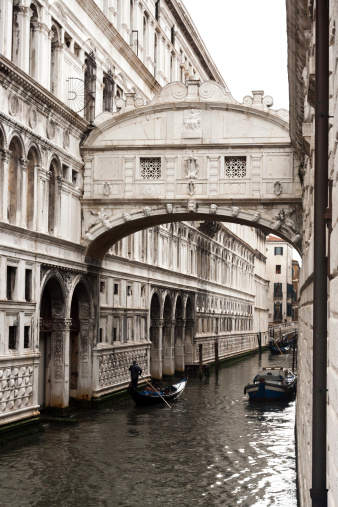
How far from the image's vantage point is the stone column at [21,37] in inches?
669

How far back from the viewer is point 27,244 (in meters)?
17.2

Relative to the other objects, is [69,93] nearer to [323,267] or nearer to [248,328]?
[323,267]

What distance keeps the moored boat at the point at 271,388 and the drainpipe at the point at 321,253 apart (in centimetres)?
2086

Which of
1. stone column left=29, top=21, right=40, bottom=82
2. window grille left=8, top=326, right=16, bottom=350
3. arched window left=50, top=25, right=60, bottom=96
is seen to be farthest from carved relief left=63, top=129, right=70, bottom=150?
window grille left=8, top=326, right=16, bottom=350

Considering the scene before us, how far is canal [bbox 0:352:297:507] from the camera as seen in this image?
41.1 ft

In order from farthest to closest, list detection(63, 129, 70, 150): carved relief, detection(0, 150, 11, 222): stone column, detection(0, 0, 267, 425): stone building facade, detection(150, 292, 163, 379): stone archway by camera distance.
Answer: detection(150, 292, 163, 379): stone archway, detection(63, 129, 70, 150): carved relief, detection(0, 0, 267, 425): stone building facade, detection(0, 150, 11, 222): stone column

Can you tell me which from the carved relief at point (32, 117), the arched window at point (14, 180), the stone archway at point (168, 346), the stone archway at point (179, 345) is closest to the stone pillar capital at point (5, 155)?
the arched window at point (14, 180)

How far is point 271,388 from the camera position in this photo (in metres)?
25.6

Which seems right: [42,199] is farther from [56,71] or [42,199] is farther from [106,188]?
[56,71]

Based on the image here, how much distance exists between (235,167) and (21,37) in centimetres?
598

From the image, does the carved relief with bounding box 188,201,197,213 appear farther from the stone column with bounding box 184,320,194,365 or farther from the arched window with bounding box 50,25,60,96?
the stone column with bounding box 184,320,194,365

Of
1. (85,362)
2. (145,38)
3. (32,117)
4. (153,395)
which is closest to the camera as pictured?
(32,117)

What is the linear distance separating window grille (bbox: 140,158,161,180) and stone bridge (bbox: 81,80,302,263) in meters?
0.02

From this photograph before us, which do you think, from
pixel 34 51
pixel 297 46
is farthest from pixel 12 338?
pixel 297 46
